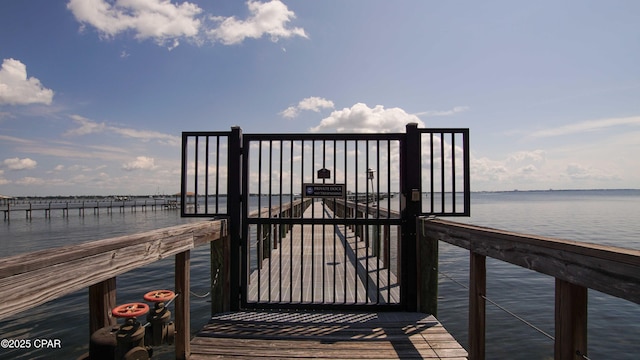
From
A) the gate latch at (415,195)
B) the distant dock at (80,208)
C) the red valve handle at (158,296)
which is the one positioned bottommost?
the distant dock at (80,208)

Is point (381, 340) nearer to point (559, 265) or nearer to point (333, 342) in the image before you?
point (333, 342)

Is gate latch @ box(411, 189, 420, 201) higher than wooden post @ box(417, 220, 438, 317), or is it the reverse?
gate latch @ box(411, 189, 420, 201)

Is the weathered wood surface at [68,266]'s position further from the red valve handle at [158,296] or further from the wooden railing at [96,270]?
the red valve handle at [158,296]

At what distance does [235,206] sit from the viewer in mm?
3973

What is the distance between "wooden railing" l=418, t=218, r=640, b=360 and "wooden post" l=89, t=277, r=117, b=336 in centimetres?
236

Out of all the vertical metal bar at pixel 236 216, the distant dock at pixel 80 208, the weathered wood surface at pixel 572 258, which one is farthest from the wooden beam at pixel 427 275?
the distant dock at pixel 80 208

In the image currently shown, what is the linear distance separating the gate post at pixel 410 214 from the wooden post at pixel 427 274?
0.07 m

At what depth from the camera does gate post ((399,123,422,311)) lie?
391 centimetres

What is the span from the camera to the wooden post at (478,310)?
8.22 feet

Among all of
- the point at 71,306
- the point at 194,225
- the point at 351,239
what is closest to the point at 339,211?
the point at 351,239

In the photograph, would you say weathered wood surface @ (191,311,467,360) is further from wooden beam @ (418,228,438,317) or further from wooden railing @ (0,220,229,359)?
wooden railing @ (0,220,229,359)

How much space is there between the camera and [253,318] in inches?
145

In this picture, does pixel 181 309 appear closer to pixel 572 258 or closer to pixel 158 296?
pixel 158 296

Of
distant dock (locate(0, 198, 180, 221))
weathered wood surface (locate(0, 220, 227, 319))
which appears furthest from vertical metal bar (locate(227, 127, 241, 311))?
distant dock (locate(0, 198, 180, 221))
